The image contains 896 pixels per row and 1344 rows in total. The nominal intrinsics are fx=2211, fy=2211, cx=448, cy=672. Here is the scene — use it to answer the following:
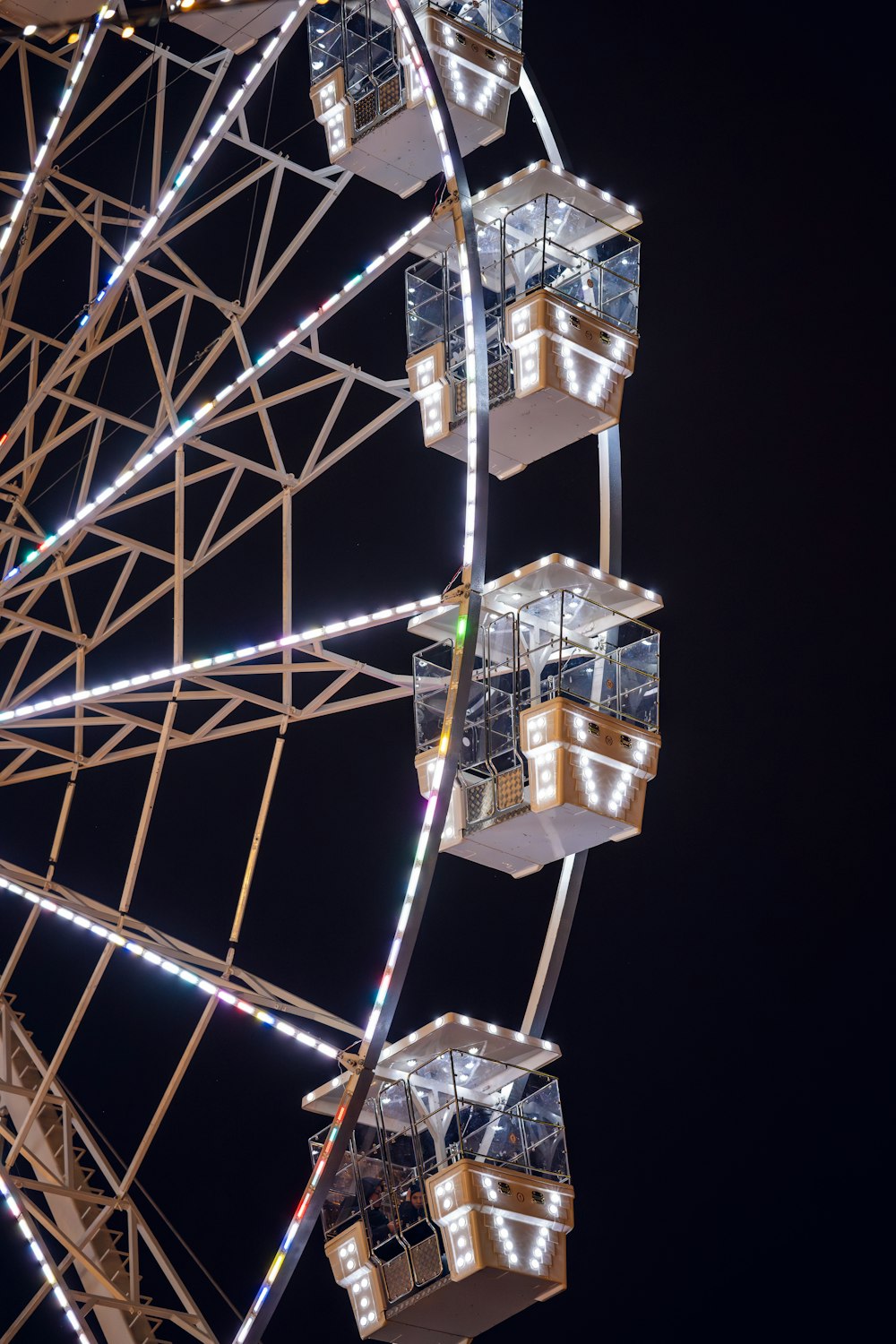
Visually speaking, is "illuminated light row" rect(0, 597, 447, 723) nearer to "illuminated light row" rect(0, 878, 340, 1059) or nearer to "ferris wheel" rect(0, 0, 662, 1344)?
"ferris wheel" rect(0, 0, 662, 1344)

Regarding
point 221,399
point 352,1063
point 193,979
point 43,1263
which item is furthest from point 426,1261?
point 221,399

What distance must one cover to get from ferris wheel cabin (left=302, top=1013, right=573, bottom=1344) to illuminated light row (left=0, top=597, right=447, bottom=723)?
2.55 meters

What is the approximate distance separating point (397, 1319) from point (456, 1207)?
878 millimetres

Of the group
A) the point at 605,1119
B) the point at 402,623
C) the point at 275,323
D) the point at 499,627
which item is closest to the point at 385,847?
the point at 402,623

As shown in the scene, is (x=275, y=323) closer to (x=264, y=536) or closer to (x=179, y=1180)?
(x=264, y=536)

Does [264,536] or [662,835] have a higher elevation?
[264,536]

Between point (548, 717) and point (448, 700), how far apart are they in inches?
26.2

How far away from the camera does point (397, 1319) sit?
12.8 meters

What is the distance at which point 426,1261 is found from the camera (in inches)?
498

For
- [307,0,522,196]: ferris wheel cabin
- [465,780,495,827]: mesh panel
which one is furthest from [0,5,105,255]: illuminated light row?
[465,780,495,827]: mesh panel

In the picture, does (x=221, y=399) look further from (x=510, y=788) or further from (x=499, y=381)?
(x=510, y=788)

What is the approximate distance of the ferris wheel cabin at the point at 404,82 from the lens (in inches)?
605

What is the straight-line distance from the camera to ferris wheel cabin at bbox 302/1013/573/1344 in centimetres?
1253

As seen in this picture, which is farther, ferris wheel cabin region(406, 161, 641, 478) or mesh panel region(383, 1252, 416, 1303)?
ferris wheel cabin region(406, 161, 641, 478)
